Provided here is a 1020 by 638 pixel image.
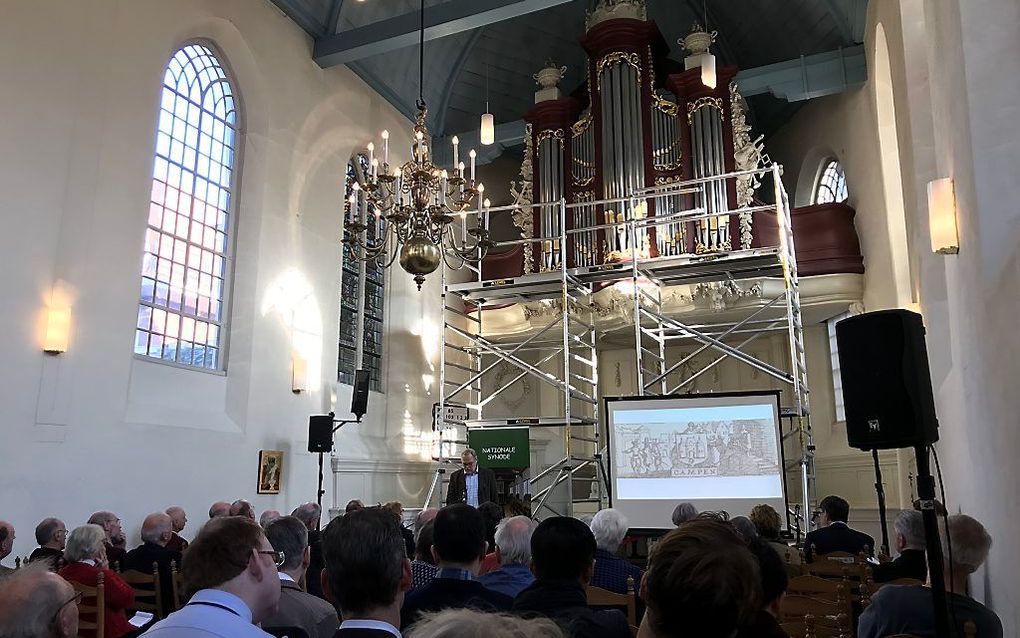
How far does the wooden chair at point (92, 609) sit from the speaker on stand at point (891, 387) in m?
2.90

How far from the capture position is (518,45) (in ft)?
41.5

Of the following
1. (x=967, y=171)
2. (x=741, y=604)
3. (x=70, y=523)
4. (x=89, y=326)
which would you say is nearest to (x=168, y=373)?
(x=89, y=326)

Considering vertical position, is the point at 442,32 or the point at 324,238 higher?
the point at 442,32

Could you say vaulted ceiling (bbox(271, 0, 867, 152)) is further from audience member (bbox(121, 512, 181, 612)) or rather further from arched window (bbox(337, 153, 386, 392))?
audience member (bbox(121, 512, 181, 612))

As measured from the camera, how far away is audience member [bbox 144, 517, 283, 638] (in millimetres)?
1882

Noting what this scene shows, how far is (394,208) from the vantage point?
20.6 feet

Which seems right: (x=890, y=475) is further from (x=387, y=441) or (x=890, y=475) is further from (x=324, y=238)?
(x=324, y=238)

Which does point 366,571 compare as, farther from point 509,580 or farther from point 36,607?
point 509,580

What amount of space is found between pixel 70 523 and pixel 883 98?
370 inches

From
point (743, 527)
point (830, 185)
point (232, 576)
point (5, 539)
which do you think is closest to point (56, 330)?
point (5, 539)

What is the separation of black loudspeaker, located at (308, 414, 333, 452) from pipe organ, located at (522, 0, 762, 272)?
11.2 ft

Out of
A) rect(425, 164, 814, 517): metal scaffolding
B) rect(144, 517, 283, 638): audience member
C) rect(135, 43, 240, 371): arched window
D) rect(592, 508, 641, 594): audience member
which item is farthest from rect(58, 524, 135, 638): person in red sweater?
rect(425, 164, 814, 517): metal scaffolding

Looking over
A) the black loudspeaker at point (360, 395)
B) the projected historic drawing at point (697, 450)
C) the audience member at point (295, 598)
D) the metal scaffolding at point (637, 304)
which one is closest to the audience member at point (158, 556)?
the audience member at point (295, 598)

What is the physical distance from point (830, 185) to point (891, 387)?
33.1 feet
